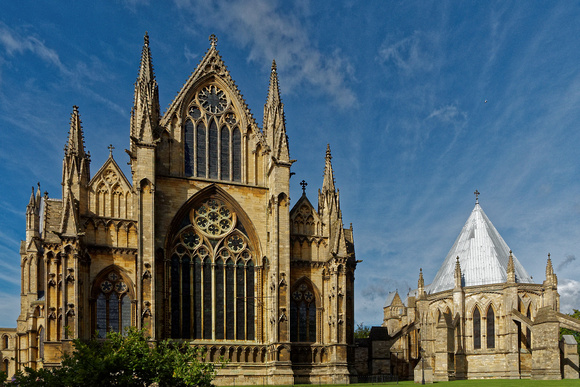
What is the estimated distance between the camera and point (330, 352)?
35.2 m

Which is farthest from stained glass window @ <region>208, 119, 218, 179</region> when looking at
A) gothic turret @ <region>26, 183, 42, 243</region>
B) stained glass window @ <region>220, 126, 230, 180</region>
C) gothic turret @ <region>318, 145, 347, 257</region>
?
gothic turret @ <region>26, 183, 42, 243</region>

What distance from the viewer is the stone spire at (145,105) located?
33125 mm

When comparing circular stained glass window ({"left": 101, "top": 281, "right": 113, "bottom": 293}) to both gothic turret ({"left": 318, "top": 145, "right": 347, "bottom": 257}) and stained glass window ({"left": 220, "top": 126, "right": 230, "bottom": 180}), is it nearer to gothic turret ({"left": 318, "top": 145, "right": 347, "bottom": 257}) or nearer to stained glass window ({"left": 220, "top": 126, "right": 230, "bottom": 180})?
stained glass window ({"left": 220, "top": 126, "right": 230, "bottom": 180})

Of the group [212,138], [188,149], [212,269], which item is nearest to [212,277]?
[212,269]

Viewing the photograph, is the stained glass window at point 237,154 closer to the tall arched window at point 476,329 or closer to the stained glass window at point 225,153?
the stained glass window at point 225,153

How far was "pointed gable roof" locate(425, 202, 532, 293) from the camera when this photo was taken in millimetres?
61344

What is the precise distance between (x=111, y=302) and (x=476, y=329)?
41295 mm

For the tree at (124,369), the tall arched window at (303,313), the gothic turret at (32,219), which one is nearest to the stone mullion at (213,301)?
the tall arched window at (303,313)

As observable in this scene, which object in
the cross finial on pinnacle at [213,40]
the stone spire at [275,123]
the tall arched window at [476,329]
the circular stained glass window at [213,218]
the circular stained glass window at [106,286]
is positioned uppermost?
the cross finial on pinnacle at [213,40]

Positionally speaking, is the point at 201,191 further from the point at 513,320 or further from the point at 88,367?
the point at 513,320

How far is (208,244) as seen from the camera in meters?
34.7

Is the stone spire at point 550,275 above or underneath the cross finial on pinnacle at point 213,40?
underneath

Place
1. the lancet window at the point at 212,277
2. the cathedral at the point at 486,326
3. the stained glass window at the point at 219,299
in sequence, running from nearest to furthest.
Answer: the lancet window at the point at 212,277, the stained glass window at the point at 219,299, the cathedral at the point at 486,326

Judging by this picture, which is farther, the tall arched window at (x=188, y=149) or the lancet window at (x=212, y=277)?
the tall arched window at (x=188, y=149)
